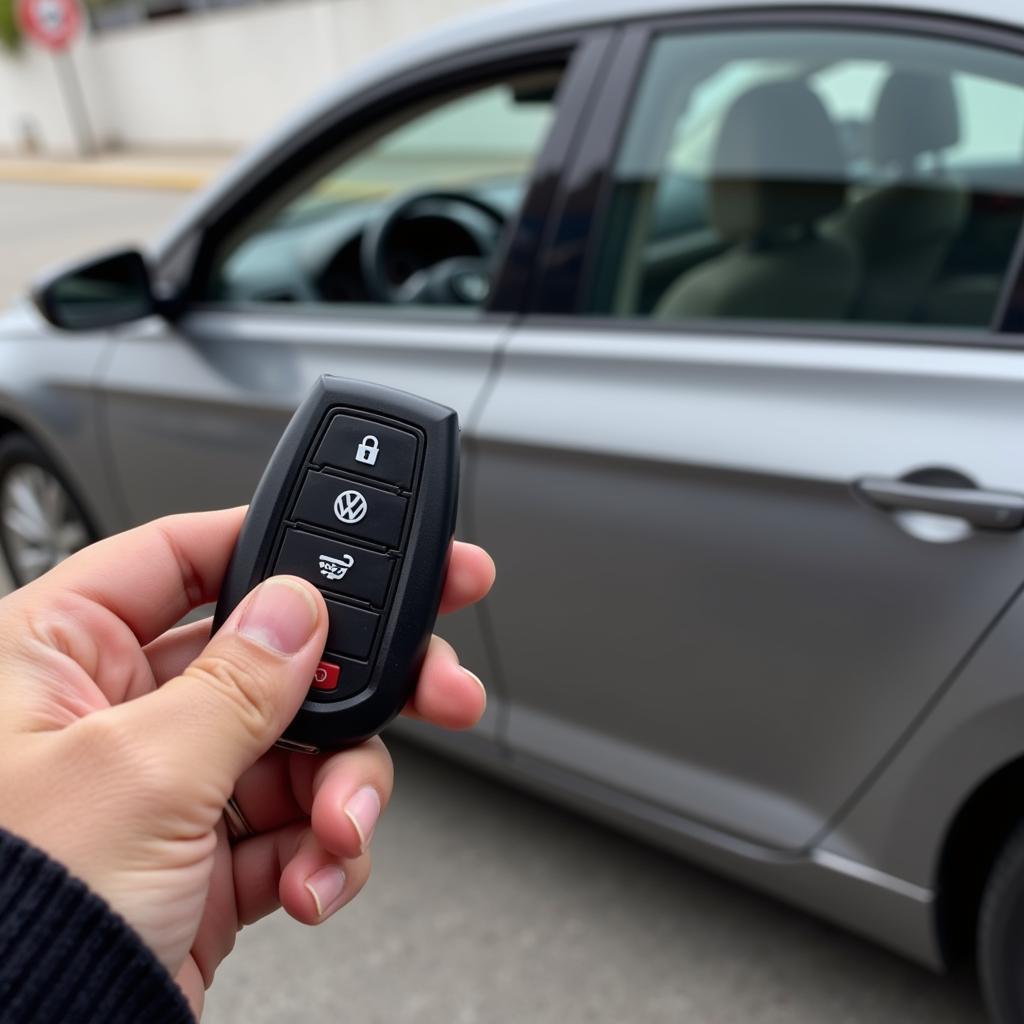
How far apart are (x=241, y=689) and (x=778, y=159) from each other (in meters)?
1.36

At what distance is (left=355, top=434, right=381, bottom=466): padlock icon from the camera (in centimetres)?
95

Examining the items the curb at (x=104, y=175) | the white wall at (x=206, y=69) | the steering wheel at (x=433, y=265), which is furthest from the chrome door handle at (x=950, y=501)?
the curb at (x=104, y=175)

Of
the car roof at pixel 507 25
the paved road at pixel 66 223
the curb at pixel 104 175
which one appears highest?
the car roof at pixel 507 25

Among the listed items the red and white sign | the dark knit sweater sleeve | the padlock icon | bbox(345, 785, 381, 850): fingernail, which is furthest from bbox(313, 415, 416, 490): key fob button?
the red and white sign

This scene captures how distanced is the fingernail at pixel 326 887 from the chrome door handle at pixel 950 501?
0.80 metres

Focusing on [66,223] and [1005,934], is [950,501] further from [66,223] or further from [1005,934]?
[66,223]

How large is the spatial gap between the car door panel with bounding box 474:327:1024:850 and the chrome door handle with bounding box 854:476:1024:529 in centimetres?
2

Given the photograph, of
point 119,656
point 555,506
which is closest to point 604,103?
point 555,506

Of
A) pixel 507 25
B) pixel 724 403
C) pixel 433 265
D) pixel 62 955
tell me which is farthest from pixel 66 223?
pixel 62 955

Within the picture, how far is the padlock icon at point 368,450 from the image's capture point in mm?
949

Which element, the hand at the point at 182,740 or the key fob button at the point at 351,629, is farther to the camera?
the key fob button at the point at 351,629

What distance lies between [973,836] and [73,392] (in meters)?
1.97

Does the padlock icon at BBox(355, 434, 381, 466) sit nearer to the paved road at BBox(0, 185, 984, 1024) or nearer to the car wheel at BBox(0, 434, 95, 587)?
the paved road at BBox(0, 185, 984, 1024)

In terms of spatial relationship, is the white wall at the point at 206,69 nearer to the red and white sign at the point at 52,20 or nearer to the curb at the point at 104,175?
the curb at the point at 104,175
